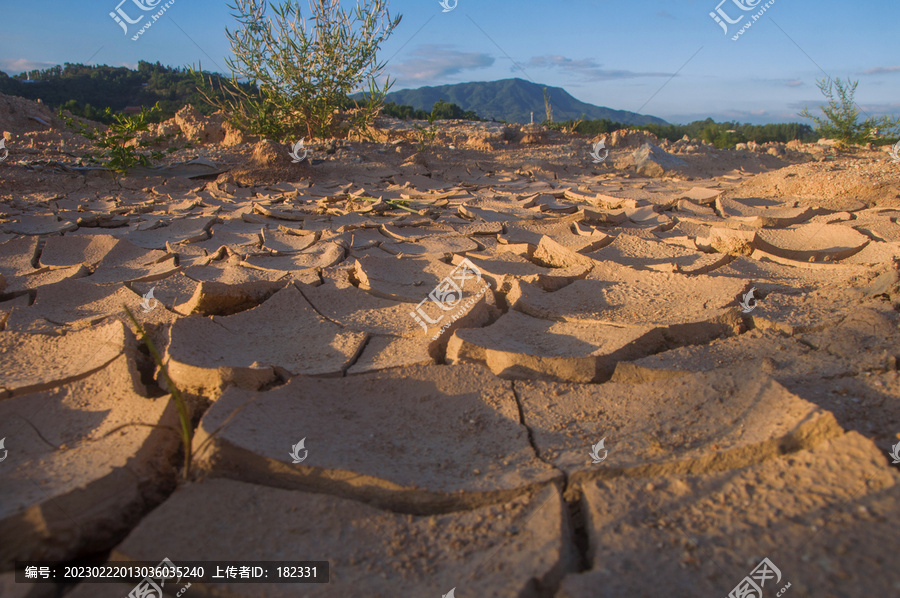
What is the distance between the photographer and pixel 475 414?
1380mm

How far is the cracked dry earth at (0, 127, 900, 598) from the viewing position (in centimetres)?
89

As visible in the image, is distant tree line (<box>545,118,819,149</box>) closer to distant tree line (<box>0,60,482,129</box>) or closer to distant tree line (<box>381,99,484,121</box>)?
distant tree line (<box>381,99,484,121</box>)

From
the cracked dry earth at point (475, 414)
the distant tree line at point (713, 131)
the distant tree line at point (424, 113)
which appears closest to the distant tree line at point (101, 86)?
the distant tree line at point (424, 113)

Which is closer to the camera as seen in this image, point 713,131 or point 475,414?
point 475,414

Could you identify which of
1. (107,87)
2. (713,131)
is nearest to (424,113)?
(713,131)

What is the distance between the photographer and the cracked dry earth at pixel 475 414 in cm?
89

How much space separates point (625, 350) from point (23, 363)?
5.94 ft

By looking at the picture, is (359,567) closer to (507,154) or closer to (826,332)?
(826,332)

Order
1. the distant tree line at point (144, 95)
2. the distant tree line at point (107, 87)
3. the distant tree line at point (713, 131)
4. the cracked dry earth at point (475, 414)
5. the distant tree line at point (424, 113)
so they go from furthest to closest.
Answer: the distant tree line at point (107, 87)
the distant tree line at point (144, 95)
the distant tree line at point (424, 113)
the distant tree line at point (713, 131)
the cracked dry earth at point (475, 414)

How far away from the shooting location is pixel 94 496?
1.02 m

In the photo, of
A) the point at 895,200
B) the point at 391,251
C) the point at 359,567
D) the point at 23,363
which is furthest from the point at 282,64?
the point at 359,567

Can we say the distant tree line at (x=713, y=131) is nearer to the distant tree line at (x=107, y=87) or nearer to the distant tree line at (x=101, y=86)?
the distant tree line at (x=107, y=87)

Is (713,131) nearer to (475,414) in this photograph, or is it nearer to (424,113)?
(424,113)

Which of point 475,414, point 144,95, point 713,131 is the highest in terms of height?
point 144,95
